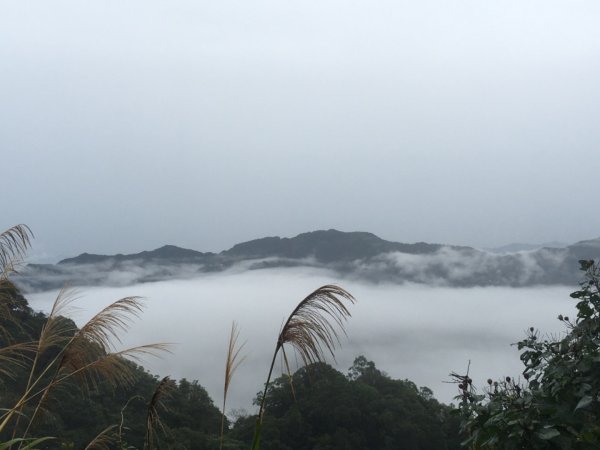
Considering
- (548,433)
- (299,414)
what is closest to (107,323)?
(548,433)

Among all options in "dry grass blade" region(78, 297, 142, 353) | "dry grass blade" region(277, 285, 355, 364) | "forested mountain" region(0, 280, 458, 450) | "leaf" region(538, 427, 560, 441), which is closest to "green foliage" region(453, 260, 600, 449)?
"leaf" region(538, 427, 560, 441)

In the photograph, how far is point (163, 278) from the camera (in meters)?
190

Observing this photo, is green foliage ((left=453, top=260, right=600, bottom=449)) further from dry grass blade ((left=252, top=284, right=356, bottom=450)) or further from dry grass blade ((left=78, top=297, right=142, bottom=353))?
dry grass blade ((left=78, top=297, right=142, bottom=353))

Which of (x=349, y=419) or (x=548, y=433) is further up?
(x=548, y=433)

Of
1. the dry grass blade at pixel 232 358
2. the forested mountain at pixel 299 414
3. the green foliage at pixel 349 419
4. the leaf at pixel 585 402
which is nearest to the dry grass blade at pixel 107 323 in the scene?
the dry grass blade at pixel 232 358

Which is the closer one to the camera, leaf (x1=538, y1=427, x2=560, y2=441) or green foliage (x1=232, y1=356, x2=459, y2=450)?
Result: leaf (x1=538, y1=427, x2=560, y2=441)

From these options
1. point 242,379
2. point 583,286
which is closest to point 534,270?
point 242,379

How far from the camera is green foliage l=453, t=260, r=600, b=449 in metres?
2.22

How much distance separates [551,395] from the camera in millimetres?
2520

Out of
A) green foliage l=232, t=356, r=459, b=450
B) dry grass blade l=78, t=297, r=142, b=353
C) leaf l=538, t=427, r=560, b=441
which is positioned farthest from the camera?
green foliage l=232, t=356, r=459, b=450

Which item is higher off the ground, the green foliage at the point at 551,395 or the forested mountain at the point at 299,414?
the green foliage at the point at 551,395

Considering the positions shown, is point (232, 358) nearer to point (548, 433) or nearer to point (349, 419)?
point (548, 433)

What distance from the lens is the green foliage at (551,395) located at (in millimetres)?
2223

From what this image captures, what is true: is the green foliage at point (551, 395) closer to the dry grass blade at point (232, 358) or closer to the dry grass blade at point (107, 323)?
the dry grass blade at point (232, 358)
